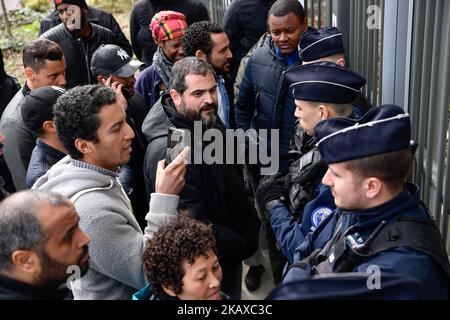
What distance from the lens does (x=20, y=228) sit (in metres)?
1.61

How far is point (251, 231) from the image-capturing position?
9.22ft

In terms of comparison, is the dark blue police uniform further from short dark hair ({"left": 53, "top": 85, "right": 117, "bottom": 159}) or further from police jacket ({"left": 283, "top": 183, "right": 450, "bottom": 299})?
short dark hair ({"left": 53, "top": 85, "right": 117, "bottom": 159})

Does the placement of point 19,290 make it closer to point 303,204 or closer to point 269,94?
point 303,204

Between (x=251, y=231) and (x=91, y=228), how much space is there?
3.54 ft

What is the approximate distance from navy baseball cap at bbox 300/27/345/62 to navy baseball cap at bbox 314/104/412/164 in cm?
129

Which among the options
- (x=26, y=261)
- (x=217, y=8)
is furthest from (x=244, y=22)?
(x=26, y=261)

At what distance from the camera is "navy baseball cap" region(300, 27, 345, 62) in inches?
122

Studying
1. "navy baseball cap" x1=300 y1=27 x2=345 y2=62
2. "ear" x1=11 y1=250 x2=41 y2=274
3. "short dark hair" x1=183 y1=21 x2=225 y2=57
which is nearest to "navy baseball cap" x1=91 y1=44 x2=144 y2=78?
"short dark hair" x1=183 y1=21 x2=225 y2=57

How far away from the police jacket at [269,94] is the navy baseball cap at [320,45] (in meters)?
0.35

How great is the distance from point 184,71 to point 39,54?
134 cm

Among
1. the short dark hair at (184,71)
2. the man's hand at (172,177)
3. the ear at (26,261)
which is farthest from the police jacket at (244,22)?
the ear at (26,261)

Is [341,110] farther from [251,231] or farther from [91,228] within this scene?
[91,228]

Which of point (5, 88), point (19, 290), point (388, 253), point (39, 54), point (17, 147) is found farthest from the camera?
point (5, 88)
